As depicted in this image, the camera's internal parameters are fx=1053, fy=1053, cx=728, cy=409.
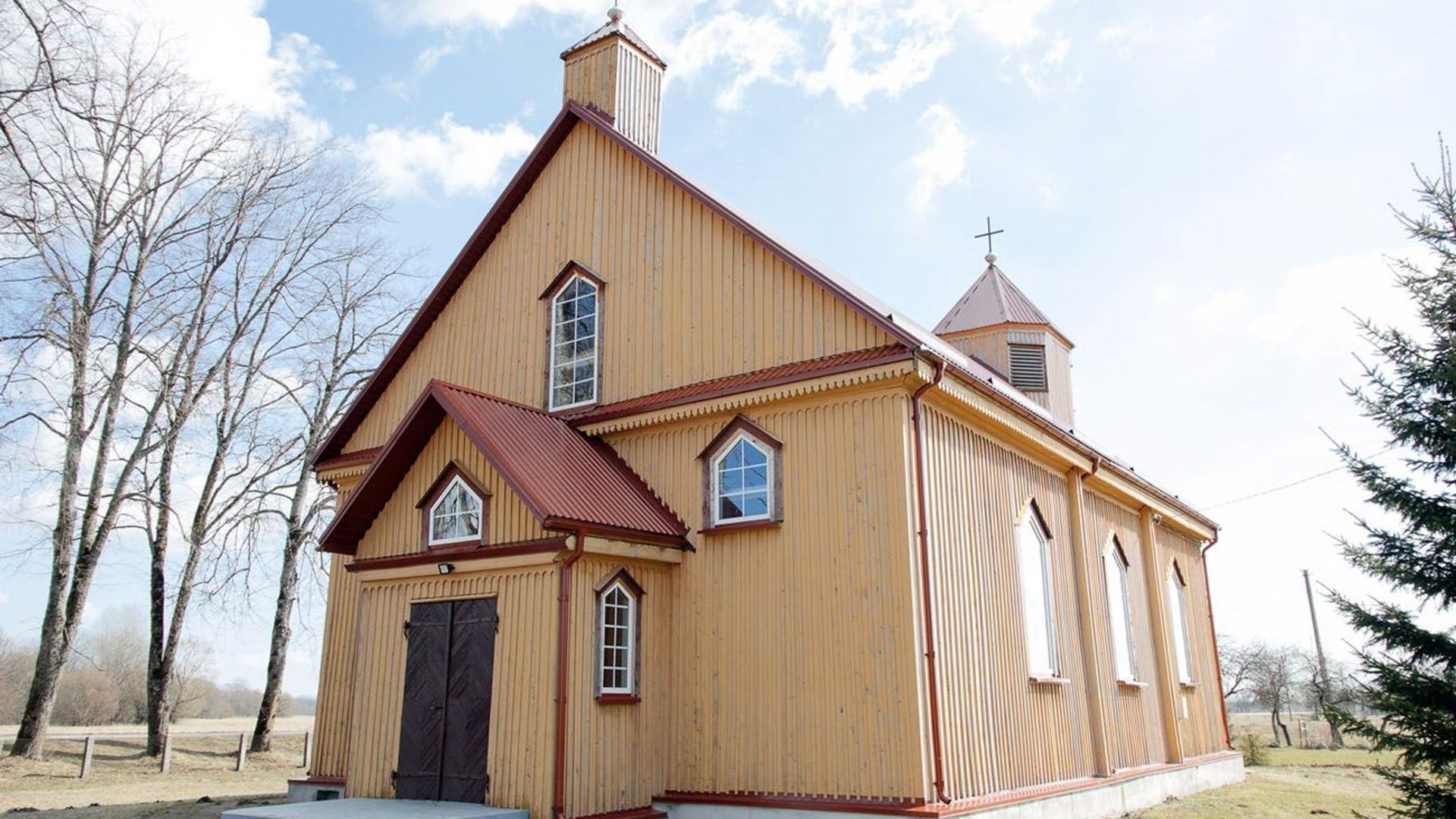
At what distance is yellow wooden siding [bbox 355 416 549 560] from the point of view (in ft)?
40.6

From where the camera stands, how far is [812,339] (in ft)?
42.0

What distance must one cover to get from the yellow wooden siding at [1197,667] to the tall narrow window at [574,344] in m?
12.1

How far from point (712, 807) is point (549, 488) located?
4101 millimetres

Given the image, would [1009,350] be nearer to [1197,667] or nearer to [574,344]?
[1197,667]

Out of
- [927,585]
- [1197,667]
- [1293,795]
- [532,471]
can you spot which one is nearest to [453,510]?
[532,471]

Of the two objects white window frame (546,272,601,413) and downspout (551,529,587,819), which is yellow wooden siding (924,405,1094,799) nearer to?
downspout (551,529,587,819)

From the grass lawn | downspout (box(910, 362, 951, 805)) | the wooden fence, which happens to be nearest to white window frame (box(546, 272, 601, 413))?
downspout (box(910, 362, 951, 805))

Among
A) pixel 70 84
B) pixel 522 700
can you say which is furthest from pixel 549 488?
pixel 70 84

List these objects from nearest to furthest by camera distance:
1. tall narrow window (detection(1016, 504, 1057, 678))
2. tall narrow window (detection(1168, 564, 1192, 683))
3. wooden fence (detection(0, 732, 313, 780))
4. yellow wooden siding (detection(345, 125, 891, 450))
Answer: yellow wooden siding (detection(345, 125, 891, 450))
tall narrow window (detection(1016, 504, 1057, 678))
tall narrow window (detection(1168, 564, 1192, 683))
wooden fence (detection(0, 732, 313, 780))

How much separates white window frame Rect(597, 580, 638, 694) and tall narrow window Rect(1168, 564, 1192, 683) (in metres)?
12.1

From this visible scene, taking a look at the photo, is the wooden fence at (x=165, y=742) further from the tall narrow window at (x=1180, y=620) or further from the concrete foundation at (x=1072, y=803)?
the tall narrow window at (x=1180, y=620)

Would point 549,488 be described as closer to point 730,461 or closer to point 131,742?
point 730,461

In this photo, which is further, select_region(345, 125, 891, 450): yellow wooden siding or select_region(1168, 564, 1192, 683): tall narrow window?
select_region(1168, 564, 1192, 683): tall narrow window

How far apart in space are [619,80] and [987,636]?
10387 millimetres
